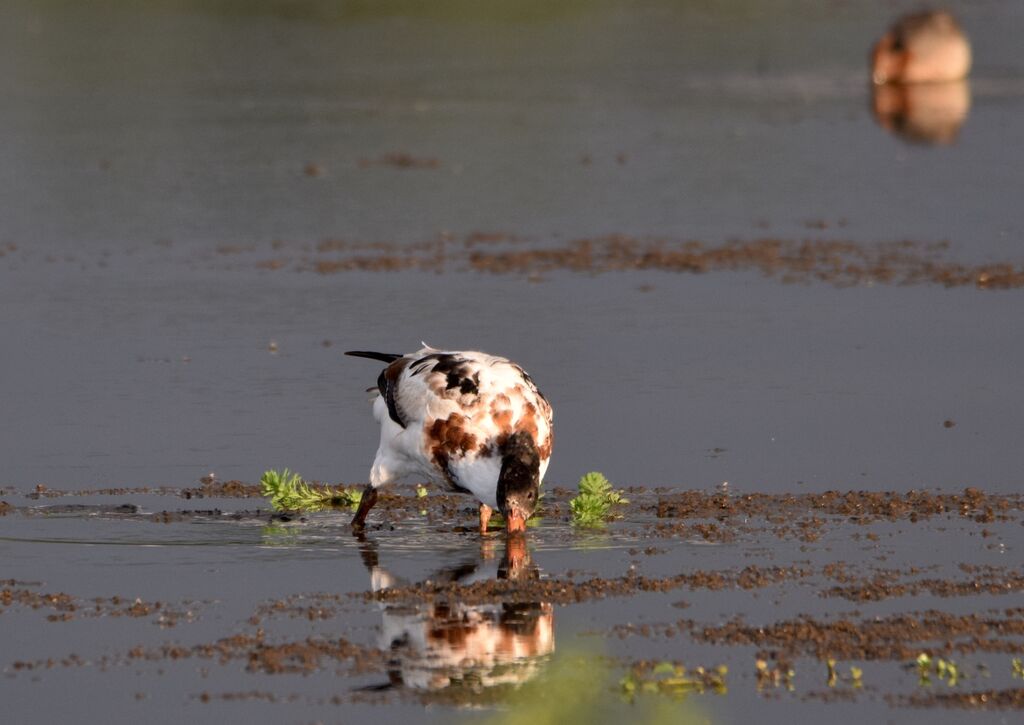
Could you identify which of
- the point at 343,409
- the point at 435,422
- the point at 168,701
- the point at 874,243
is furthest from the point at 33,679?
the point at 874,243

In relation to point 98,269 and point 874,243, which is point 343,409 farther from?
point 874,243

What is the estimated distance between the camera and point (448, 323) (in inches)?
599

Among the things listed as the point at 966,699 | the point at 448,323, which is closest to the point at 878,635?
the point at 966,699

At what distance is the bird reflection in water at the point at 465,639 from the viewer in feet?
25.3

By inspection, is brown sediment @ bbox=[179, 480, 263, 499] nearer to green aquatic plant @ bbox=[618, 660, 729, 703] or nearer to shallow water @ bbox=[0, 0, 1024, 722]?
shallow water @ bbox=[0, 0, 1024, 722]

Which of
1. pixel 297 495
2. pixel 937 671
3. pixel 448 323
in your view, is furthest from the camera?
pixel 448 323

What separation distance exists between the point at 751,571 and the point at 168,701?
2.93 metres

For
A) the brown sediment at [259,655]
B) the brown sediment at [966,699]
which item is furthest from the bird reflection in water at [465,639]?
the brown sediment at [966,699]

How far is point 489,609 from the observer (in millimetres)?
8719

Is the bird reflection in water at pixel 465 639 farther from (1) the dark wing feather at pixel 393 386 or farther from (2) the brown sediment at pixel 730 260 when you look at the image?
(2) the brown sediment at pixel 730 260

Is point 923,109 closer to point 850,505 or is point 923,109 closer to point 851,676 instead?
point 850,505

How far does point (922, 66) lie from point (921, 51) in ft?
1.16

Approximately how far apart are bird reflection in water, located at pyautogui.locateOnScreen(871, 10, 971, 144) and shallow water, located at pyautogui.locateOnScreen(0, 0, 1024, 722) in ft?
1.68

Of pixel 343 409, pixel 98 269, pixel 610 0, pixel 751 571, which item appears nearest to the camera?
pixel 751 571
